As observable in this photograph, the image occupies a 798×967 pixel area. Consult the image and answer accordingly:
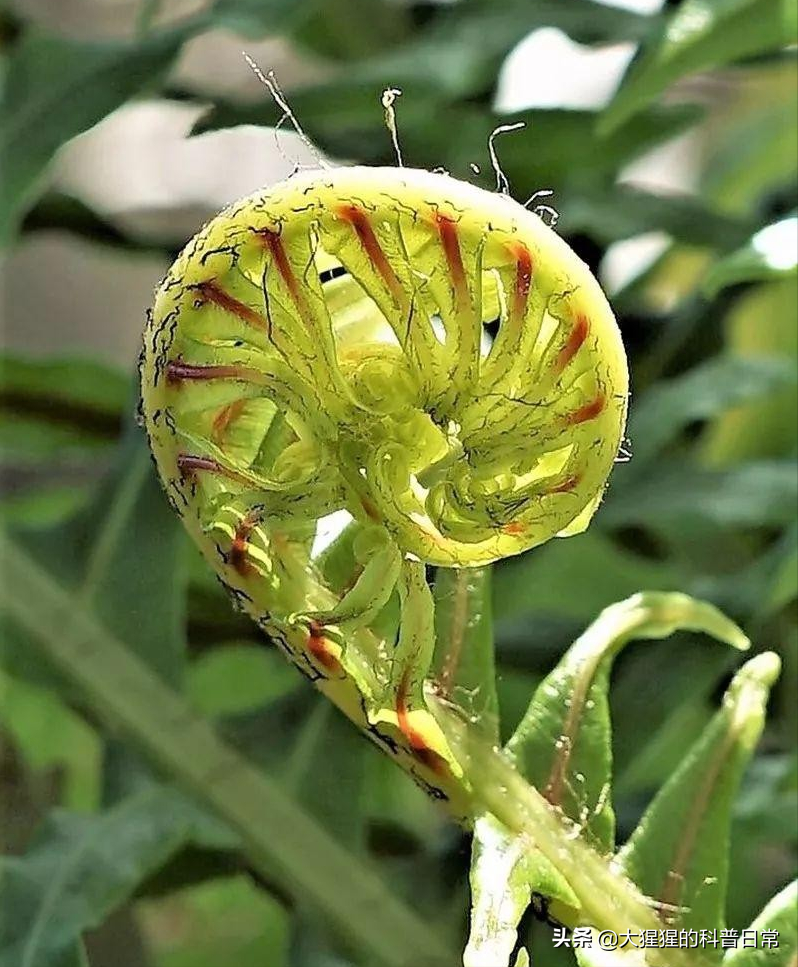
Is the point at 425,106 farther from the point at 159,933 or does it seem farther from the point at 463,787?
the point at 159,933

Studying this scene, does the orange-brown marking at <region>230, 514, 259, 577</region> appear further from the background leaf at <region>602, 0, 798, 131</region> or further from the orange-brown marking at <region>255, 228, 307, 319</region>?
the background leaf at <region>602, 0, 798, 131</region>

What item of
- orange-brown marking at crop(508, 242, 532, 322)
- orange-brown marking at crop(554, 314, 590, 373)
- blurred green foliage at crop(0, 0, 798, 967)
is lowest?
blurred green foliage at crop(0, 0, 798, 967)

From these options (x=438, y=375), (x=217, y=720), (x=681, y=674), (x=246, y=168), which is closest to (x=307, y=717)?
(x=217, y=720)

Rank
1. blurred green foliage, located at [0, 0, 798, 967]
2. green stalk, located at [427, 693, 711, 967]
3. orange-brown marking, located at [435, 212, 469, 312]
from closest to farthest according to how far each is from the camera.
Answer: orange-brown marking, located at [435, 212, 469, 312] → green stalk, located at [427, 693, 711, 967] → blurred green foliage, located at [0, 0, 798, 967]

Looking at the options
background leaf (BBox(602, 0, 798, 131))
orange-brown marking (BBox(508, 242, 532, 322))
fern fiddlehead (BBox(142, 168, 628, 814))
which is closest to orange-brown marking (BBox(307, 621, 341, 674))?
fern fiddlehead (BBox(142, 168, 628, 814))

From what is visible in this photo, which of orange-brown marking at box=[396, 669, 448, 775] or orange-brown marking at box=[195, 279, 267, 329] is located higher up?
orange-brown marking at box=[195, 279, 267, 329]

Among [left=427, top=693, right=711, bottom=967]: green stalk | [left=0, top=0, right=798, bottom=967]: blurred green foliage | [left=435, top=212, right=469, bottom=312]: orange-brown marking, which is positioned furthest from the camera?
[left=0, top=0, right=798, bottom=967]: blurred green foliage

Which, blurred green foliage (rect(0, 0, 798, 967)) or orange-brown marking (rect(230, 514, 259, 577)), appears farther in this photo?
blurred green foliage (rect(0, 0, 798, 967))

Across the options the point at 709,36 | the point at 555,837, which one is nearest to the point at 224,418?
the point at 555,837
